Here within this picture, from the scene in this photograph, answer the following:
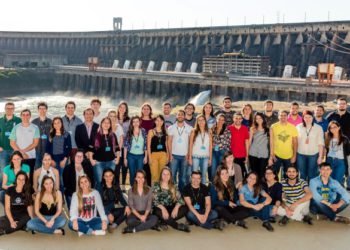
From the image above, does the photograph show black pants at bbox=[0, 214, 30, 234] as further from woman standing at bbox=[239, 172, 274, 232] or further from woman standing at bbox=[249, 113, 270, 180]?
woman standing at bbox=[249, 113, 270, 180]

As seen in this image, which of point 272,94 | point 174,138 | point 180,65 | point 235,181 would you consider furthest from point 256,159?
point 180,65

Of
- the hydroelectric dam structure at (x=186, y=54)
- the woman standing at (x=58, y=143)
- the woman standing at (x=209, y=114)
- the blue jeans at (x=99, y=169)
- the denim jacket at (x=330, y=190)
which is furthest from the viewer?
the hydroelectric dam structure at (x=186, y=54)

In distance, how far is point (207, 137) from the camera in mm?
7324

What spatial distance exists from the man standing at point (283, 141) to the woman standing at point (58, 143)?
11.8 feet

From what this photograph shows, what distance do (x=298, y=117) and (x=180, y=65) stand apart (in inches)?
2070

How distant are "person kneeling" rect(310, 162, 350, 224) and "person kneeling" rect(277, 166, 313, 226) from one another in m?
0.16

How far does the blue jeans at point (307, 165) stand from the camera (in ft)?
24.8

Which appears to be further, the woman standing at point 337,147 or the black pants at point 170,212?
the woman standing at point 337,147

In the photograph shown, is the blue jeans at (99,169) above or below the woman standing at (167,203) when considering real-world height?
above

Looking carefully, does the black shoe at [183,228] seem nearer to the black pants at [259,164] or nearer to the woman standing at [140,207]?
the woman standing at [140,207]

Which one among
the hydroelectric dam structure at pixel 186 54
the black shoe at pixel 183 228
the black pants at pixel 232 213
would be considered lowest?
the black shoe at pixel 183 228

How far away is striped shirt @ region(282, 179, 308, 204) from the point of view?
6723mm

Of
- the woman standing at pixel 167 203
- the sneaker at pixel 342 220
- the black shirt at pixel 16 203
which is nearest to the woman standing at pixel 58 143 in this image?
the black shirt at pixel 16 203

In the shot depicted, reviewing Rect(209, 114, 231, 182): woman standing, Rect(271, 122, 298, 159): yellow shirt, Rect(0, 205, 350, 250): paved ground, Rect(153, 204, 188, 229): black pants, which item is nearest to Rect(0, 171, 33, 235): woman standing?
Rect(0, 205, 350, 250): paved ground
